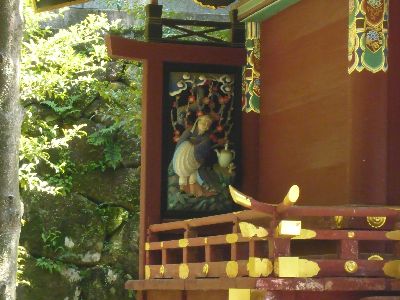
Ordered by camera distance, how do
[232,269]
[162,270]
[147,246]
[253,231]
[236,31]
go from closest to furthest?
[253,231], [232,269], [162,270], [147,246], [236,31]

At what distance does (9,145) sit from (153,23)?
4.39 m

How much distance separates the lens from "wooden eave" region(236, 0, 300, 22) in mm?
11086

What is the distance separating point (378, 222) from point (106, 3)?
12.2 meters

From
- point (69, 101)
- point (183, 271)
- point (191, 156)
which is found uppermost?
point (69, 101)

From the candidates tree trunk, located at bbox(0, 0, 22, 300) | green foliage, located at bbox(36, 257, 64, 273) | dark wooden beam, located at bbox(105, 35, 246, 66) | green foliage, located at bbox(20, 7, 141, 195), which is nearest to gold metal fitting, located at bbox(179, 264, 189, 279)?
tree trunk, located at bbox(0, 0, 22, 300)

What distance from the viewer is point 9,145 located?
25.8 feet

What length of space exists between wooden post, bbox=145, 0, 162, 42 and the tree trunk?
3863 mm

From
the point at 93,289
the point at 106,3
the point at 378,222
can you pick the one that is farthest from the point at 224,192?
the point at 106,3

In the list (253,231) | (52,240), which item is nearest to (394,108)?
(253,231)

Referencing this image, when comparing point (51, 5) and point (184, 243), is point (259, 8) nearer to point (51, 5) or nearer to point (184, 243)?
point (51, 5)

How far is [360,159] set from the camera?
9.37 meters

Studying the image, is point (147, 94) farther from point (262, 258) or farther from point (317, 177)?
point (262, 258)

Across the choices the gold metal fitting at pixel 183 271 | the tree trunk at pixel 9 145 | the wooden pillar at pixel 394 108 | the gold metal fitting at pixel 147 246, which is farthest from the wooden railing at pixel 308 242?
the gold metal fitting at pixel 147 246

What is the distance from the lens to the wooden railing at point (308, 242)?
26.7 ft
